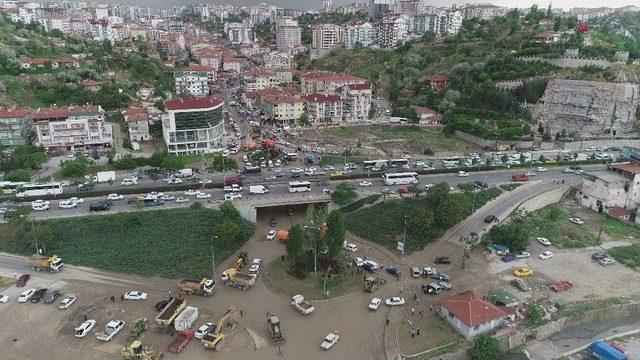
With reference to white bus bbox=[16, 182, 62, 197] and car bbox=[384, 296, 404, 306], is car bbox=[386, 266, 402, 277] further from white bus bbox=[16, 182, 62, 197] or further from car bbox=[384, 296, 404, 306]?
white bus bbox=[16, 182, 62, 197]

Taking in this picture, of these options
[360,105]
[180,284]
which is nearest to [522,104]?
[360,105]

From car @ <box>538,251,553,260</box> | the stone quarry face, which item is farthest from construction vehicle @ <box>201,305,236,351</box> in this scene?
the stone quarry face

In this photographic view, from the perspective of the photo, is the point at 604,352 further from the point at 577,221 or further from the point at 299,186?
the point at 299,186

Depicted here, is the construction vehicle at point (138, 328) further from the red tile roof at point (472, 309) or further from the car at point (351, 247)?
the red tile roof at point (472, 309)

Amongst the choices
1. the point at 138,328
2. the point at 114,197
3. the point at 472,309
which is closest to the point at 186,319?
the point at 138,328

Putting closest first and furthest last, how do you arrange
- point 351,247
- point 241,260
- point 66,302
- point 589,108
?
point 66,302 < point 241,260 < point 351,247 < point 589,108

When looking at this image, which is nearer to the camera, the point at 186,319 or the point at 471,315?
the point at 471,315
